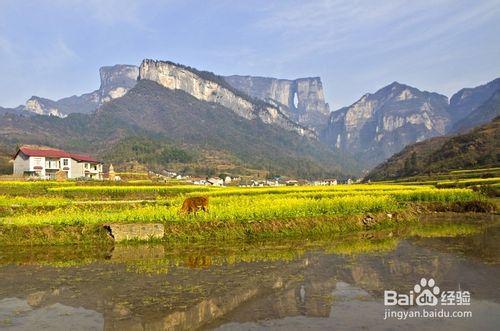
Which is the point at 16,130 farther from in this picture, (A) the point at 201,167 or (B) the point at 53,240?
(B) the point at 53,240

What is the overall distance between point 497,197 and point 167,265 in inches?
1329

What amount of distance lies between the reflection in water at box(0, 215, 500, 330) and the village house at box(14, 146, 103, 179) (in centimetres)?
6123

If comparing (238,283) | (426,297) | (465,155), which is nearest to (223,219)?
(238,283)

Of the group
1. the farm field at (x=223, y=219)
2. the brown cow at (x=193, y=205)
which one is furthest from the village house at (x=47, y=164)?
the brown cow at (x=193, y=205)

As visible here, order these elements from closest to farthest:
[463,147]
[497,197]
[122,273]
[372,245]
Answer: [122,273], [372,245], [497,197], [463,147]

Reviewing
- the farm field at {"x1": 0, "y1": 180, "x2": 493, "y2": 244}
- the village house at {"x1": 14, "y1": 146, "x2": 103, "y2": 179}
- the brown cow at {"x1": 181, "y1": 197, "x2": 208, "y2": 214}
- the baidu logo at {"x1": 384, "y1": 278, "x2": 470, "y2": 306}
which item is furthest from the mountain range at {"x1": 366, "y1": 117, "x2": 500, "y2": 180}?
the baidu logo at {"x1": 384, "y1": 278, "x2": 470, "y2": 306}

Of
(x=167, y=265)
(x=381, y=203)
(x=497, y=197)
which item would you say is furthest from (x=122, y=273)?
(x=497, y=197)

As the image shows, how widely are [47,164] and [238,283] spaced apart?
75.2 metres

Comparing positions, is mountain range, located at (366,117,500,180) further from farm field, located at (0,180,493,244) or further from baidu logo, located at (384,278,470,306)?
baidu logo, located at (384,278,470,306)

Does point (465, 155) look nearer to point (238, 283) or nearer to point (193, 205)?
point (193, 205)

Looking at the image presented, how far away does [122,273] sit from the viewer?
47.1 feet

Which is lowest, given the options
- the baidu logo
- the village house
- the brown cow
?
the baidu logo

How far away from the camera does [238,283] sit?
42.7 ft

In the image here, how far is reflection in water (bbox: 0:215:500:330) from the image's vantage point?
9992mm
